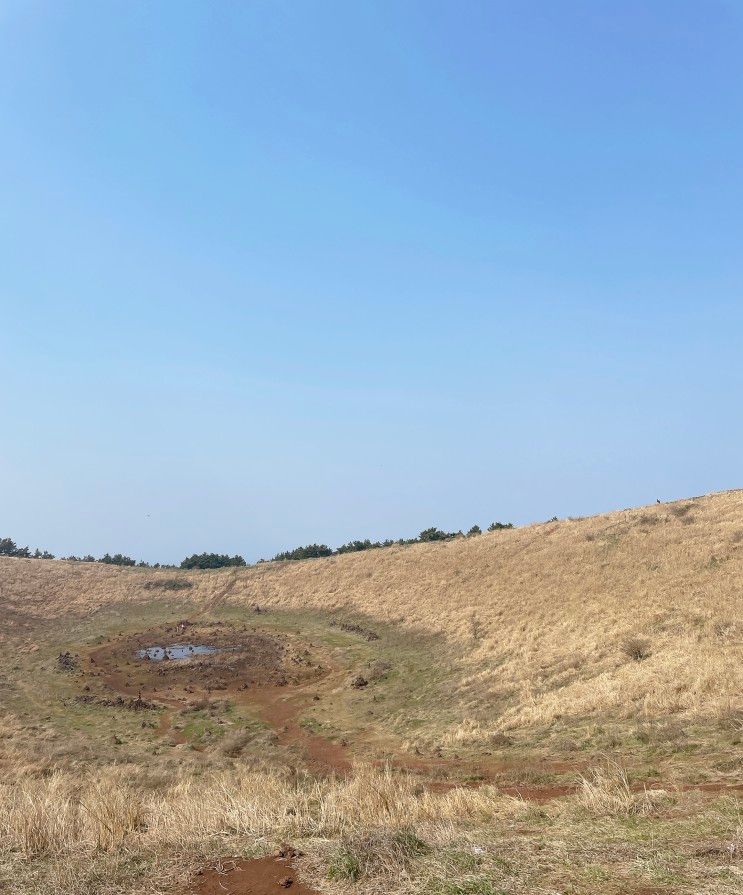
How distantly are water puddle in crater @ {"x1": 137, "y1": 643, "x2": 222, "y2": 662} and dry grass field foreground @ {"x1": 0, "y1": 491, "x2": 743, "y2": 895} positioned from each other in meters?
2.00

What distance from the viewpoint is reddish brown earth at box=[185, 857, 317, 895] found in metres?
6.85

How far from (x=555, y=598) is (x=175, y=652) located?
28.0 metres

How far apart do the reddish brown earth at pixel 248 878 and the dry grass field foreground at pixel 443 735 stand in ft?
0.25

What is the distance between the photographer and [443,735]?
20000 mm

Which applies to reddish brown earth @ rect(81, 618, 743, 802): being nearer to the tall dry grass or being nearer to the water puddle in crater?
the water puddle in crater

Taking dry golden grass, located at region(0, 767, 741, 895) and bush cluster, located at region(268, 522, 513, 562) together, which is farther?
bush cluster, located at region(268, 522, 513, 562)

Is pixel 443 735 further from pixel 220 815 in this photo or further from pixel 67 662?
pixel 67 662

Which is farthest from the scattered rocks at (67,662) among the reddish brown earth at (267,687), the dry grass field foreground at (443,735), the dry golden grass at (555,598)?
the dry golden grass at (555,598)

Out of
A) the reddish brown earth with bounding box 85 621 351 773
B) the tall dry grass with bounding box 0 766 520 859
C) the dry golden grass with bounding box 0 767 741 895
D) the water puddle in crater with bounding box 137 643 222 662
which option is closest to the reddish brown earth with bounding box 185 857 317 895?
the dry golden grass with bounding box 0 767 741 895

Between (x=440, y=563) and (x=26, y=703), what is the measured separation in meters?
33.9

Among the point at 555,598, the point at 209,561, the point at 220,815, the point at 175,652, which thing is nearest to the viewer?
the point at 220,815

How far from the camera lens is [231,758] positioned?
1875cm

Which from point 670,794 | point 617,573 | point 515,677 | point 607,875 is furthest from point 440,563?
point 607,875

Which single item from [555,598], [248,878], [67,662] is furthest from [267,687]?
[248,878]
